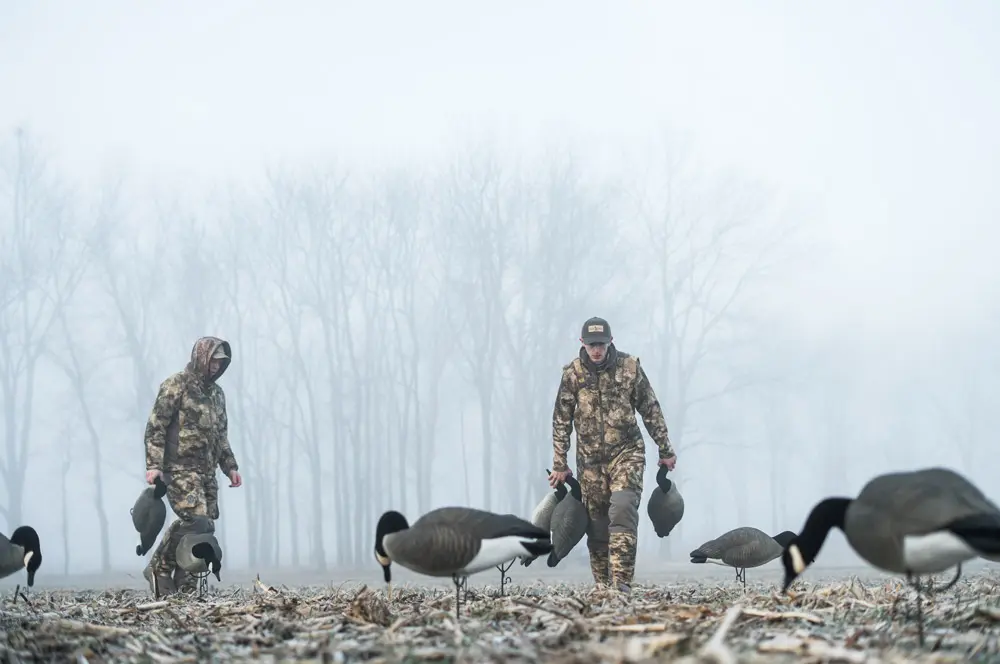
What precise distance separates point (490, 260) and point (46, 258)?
909 inches

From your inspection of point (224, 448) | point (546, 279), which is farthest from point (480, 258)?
point (224, 448)

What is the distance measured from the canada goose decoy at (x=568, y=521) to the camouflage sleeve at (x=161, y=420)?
475 centimetres

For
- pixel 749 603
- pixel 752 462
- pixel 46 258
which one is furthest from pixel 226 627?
pixel 752 462

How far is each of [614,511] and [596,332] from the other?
6.24ft

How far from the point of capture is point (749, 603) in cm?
693

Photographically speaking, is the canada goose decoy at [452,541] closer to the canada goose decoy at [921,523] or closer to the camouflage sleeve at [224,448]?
the canada goose decoy at [921,523]

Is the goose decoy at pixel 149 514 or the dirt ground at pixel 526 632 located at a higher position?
the goose decoy at pixel 149 514

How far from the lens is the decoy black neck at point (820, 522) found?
5.72 m

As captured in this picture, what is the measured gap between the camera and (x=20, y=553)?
8898mm

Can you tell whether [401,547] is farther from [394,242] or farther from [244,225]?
[244,225]

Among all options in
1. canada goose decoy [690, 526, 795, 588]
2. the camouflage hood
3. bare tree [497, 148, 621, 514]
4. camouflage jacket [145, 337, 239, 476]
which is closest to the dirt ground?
canada goose decoy [690, 526, 795, 588]

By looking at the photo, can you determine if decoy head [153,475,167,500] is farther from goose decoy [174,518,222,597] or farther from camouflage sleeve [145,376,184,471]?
goose decoy [174,518,222,597]

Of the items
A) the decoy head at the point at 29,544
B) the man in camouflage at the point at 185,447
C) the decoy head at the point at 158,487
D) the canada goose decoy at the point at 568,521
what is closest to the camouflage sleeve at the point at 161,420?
the man in camouflage at the point at 185,447

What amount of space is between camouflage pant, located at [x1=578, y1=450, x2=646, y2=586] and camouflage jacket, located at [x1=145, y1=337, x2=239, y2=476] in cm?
451
